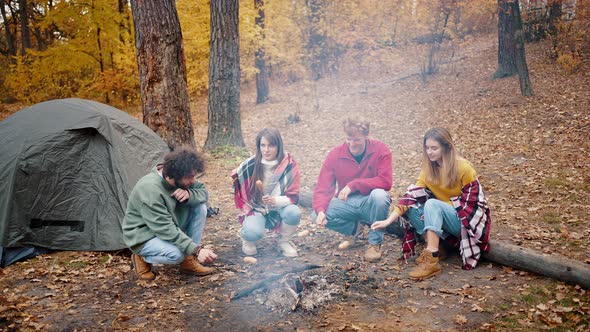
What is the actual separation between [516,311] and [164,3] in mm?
6160

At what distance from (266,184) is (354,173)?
3.34 feet

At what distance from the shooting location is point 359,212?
470 cm

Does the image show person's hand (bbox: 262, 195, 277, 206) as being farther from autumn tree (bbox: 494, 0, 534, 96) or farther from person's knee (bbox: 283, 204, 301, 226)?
autumn tree (bbox: 494, 0, 534, 96)

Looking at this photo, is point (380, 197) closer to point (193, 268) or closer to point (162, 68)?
point (193, 268)

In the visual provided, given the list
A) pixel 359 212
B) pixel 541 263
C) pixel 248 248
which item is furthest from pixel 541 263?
pixel 248 248

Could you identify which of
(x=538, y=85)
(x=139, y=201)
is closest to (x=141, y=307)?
(x=139, y=201)

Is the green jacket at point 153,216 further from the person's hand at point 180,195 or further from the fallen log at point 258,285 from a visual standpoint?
the fallen log at point 258,285

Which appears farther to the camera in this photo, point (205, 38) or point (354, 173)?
point (205, 38)

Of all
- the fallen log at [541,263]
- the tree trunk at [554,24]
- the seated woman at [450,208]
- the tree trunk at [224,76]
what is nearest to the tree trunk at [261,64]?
the tree trunk at [224,76]

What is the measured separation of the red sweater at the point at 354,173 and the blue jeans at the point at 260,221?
0.30 metres

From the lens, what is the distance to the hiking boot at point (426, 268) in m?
4.00

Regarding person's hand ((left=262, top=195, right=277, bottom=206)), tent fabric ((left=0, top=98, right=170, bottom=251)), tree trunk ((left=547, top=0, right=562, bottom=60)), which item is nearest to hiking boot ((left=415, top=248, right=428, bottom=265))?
person's hand ((left=262, top=195, right=277, bottom=206))

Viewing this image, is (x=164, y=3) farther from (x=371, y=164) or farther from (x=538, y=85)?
(x=538, y=85)

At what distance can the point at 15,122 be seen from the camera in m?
5.04
